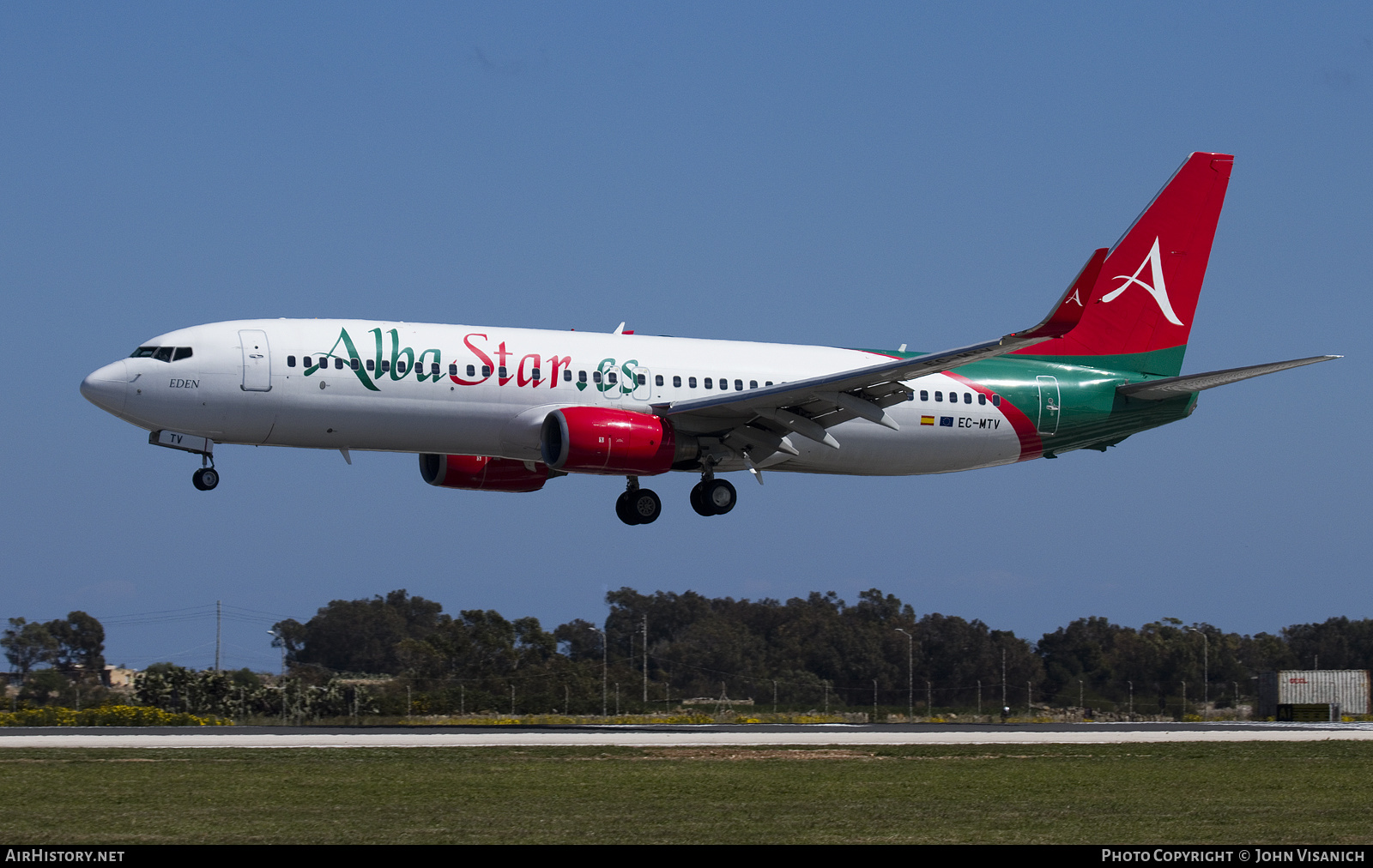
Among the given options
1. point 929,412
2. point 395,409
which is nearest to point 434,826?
point 395,409

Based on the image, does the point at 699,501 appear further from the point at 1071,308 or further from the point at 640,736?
the point at 1071,308

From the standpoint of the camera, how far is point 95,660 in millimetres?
86750

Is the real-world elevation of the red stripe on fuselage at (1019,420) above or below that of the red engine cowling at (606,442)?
above

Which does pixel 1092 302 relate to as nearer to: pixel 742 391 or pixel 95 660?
pixel 742 391

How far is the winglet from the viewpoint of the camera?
32875 mm

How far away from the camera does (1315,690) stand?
64625 mm

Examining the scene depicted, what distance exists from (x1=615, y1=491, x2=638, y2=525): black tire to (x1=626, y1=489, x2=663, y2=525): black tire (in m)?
0.04

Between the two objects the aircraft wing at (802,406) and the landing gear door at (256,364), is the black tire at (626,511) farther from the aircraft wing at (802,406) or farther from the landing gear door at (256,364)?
the landing gear door at (256,364)

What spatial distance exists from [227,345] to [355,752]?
10894 mm

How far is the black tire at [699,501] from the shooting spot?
1580 inches

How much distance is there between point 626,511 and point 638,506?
377 millimetres

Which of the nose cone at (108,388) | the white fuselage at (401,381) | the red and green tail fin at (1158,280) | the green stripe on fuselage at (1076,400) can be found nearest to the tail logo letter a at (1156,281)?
the red and green tail fin at (1158,280)

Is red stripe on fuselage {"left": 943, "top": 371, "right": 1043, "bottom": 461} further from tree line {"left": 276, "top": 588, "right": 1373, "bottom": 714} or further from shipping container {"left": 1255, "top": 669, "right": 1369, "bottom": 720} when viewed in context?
shipping container {"left": 1255, "top": 669, "right": 1369, "bottom": 720}

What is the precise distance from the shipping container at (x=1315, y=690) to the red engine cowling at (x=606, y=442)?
36.8 m
